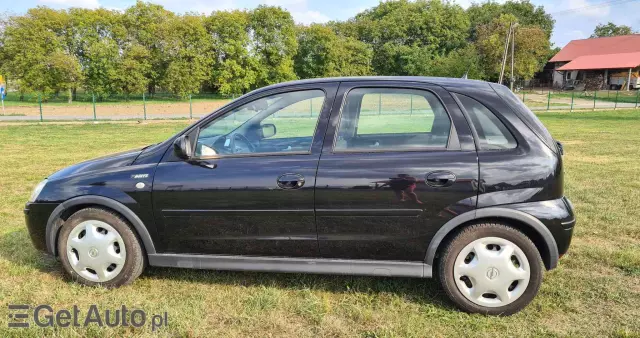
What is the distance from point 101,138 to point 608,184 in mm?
14735

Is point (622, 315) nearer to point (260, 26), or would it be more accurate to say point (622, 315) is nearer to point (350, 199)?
point (350, 199)

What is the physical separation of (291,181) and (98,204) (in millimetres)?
1587

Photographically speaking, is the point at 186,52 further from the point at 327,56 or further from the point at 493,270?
the point at 493,270

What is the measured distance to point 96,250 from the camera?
3.46 meters

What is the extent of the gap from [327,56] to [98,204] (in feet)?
158

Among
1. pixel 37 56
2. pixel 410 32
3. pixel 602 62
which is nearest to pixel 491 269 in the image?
pixel 37 56

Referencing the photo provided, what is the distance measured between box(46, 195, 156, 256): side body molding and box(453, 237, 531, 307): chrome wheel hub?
90.8 inches

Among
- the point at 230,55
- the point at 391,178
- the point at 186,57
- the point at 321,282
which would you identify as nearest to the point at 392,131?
the point at 391,178

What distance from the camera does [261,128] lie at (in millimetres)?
3561

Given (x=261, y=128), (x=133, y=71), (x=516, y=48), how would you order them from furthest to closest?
(x=516, y=48) < (x=133, y=71) < (x=261, y=128)

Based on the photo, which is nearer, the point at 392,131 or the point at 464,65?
the point at 392,131

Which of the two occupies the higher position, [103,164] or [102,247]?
[103,164]

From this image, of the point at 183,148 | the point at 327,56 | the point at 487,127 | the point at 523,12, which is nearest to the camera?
the point at 487,127

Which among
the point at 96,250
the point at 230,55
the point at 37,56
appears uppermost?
the point at 230,55
